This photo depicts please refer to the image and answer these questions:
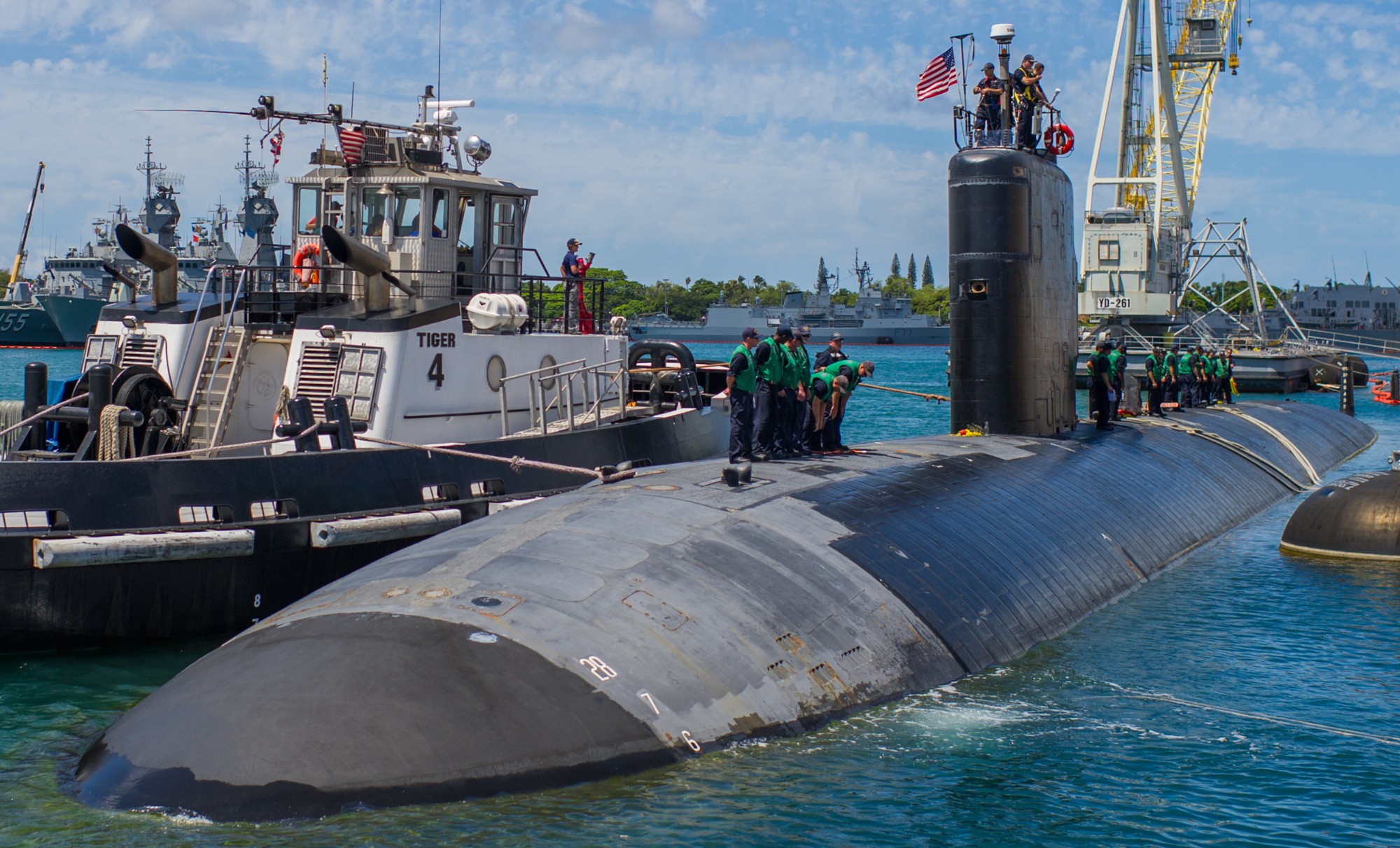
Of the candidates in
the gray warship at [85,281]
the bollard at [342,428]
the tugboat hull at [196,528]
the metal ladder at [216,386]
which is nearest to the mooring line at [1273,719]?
the tugboat hull at [196,528]

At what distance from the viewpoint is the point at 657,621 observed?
905 centimetres

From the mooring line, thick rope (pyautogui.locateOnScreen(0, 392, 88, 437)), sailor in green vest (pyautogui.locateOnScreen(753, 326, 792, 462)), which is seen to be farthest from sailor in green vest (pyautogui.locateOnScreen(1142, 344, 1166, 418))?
thick rope (pyautogui.locateOnScreen(0, 392, 88, 437))

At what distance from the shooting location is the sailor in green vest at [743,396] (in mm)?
13547

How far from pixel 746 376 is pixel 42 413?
8.05 m

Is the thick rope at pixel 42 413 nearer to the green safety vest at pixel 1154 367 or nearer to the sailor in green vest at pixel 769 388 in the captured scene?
the sailor in green vest at pixel 769 388

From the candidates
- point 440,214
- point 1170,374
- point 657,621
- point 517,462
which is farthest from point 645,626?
point 1170,374

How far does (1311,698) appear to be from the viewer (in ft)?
38.2

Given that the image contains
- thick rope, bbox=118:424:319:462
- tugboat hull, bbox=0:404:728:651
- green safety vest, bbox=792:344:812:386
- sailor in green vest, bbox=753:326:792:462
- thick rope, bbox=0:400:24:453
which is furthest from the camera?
thick rope, bbox=0:400:24:453

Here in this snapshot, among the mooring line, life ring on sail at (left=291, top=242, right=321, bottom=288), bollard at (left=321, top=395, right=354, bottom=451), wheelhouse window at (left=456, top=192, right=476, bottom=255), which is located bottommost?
the mooring line

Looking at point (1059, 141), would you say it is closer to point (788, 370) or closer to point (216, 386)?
point (788, 370)

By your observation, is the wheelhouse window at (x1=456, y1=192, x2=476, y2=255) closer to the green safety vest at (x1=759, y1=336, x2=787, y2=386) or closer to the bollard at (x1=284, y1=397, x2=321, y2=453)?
the bollard at (x1=284, y1=397, x2=321, y2=453)

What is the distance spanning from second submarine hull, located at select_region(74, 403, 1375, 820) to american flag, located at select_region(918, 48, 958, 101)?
6.43 m

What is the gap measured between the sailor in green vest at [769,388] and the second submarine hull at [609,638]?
0.61 m

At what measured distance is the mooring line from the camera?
10.5 m
